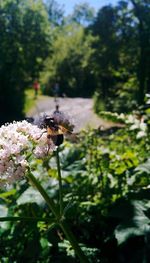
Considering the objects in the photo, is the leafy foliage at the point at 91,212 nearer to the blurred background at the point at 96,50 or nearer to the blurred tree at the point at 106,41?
the blurred background at the point at 96,50

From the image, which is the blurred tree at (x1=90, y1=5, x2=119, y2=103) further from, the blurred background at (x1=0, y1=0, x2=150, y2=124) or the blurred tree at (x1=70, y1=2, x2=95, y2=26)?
the blurred tree at (x1=70, y1=2, x2=95, y2=26)

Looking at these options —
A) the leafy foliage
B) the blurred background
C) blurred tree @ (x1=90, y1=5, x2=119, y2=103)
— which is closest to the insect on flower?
the leafy foliage

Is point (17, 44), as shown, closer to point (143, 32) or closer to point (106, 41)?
point (106, 41)

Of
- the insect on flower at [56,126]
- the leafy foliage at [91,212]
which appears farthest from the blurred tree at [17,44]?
A: the insect on flower at [56,126]

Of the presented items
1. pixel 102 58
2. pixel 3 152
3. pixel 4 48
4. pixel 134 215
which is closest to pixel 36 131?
pixel 3 152

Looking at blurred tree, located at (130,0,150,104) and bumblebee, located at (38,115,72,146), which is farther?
blurred tree, located at (130,0,150,104)

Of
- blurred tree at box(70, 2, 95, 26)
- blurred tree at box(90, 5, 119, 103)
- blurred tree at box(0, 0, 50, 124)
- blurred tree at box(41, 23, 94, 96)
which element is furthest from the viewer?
blurred tree at box(70, 2, 95, 26)

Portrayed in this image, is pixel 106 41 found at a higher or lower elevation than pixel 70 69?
lower

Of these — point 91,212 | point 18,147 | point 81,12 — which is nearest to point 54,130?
point 18,147
